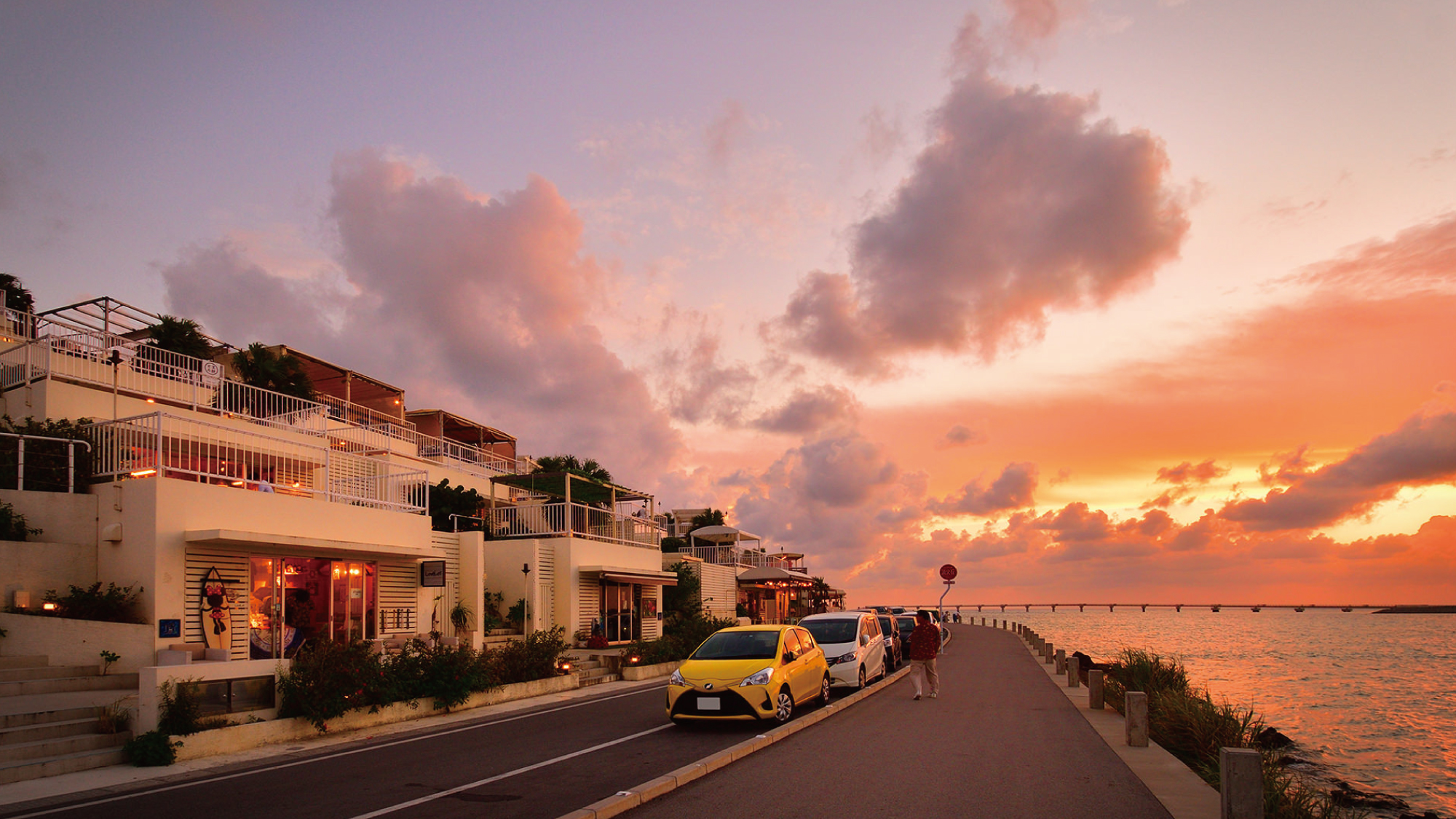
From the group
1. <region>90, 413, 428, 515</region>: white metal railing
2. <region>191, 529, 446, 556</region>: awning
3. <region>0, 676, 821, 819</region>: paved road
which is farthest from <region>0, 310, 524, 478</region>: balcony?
<region>0, 676, 821, 819</region>: paved road

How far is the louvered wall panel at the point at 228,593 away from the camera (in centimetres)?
1550

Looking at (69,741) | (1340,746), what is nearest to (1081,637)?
(1340,746)

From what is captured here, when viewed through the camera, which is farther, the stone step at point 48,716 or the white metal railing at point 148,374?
the white metal railing at point 148,374

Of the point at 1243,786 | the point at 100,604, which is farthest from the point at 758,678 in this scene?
the point at 100,604

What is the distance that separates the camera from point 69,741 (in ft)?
37.2

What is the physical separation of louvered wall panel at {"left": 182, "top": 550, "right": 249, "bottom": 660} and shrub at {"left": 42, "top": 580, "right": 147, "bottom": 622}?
2.50 feet

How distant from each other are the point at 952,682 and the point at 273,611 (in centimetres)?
1589

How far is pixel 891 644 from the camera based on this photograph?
27.8m

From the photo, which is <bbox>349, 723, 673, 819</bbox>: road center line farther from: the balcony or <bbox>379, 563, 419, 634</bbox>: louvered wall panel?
the balcony

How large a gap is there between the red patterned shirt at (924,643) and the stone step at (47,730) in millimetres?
13599

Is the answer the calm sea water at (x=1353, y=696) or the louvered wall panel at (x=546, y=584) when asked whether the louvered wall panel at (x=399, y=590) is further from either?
the calm sea water at (x=1353, y=696)

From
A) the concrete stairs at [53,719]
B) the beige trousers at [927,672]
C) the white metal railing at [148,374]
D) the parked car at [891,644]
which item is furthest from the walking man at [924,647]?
the white metal railing at [148,374]

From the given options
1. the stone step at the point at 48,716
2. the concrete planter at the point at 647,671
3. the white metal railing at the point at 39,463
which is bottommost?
the concrete planter at the point at 647,671

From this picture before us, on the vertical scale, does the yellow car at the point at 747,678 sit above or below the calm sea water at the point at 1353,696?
above
